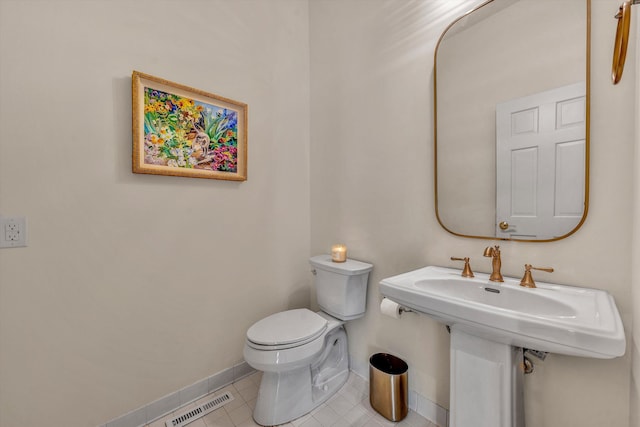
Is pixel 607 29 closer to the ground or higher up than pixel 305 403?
higher up

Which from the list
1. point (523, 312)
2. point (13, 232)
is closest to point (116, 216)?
point (13, 232)

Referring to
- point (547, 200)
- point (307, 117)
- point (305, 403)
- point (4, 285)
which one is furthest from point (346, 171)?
point (4, 285)

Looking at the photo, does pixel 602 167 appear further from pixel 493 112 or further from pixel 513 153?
pixel 493 112

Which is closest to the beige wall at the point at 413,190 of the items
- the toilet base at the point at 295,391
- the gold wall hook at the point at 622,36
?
the toilet base at the point at 295,391

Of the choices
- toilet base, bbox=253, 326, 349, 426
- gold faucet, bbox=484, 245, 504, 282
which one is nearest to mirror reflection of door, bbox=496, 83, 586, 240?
gold faucet, bbox=484, 245, 504, 282

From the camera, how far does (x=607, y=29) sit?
879 mm

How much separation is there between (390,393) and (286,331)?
1.99 feet

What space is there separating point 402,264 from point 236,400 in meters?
1.20

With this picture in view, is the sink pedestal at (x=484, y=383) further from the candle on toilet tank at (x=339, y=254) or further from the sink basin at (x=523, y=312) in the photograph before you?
the candle on toilet tank at (x=339, y=254)

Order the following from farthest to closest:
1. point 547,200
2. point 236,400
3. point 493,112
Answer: point 236,400
point 493,112
point 547,200

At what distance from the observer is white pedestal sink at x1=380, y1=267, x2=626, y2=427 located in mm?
649

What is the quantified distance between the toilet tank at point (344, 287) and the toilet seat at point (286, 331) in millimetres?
133

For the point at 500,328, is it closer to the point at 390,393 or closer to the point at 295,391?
the point at 390,393

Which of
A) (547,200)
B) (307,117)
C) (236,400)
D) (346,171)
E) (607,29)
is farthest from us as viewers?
(307,117)
